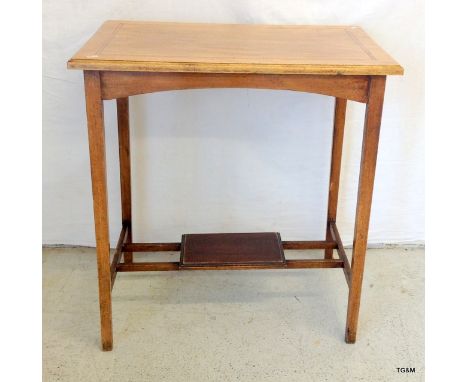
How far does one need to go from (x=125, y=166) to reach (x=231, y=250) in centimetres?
61

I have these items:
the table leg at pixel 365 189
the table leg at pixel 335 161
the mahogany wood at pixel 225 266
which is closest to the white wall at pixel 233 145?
the table leg at pixel 335 161

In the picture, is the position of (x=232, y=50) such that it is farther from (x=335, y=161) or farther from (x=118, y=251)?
(x=118, y=251)

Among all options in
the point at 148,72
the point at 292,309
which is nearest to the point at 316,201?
the point at 292,309

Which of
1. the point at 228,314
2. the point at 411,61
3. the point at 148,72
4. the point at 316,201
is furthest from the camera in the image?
the point at 316,201

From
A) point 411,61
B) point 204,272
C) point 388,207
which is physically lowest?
point 204,272

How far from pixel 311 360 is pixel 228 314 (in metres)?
0.41

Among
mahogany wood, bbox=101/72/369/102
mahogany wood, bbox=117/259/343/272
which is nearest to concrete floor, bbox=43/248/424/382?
mahogany wood, bbox=117/259/343/272

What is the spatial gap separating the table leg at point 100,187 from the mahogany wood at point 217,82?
4cm

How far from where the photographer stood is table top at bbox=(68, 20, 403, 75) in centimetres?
185

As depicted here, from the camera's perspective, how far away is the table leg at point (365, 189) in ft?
6.42

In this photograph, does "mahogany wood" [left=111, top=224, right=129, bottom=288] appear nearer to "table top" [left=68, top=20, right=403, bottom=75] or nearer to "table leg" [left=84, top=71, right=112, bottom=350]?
"table leg" [left=84, top=71, right=112, bottom=350]

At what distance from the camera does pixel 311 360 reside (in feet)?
7.34

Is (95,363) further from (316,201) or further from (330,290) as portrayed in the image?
(316,201)

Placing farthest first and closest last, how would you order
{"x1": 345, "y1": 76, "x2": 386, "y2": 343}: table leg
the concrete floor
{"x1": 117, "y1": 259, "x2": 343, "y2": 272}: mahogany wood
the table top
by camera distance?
1. {"x1": 117, "y1": 259, "x2": 343, "y2": 272}: mahogany wood
2. the concrete floor
3. {"x1": 345, "y1": 76, "x2": 386, "y2": 343}: table leg
4. the table top
